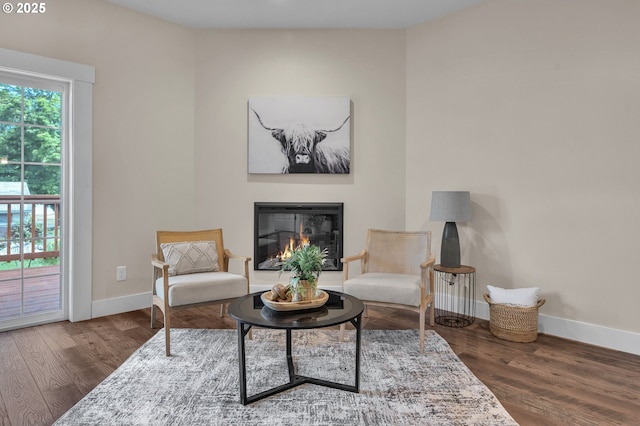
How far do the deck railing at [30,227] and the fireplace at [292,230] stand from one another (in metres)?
1.87

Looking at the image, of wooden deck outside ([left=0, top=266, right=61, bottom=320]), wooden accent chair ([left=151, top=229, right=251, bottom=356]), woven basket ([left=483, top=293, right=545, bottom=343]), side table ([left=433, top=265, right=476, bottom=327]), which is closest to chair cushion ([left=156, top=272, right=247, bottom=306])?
wooden accent chair ([left=151, top=229, right=251, bottom=356])

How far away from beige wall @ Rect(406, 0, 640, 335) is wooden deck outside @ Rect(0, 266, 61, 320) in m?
3.59

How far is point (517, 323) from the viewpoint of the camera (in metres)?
3.14

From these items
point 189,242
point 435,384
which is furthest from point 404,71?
point 435,384

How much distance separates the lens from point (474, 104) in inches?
150

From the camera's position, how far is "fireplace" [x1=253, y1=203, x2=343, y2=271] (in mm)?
4383

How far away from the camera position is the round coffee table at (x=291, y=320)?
2.13m

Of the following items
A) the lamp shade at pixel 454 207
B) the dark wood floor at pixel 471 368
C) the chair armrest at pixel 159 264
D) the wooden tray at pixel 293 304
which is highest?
the lamp shade at pixel 454 207

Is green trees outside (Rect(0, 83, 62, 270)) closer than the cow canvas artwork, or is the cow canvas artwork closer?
green trees outside (Rect(0, 83, 62, 270))

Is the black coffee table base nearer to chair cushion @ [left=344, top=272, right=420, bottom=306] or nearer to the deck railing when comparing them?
chair cushion @ [left=344, top=272, right=420, bottom=306]

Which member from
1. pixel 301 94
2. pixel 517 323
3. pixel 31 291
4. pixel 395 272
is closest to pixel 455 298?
pixel 395 272

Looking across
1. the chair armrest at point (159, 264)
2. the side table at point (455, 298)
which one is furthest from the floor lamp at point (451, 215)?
the chair armrest at point (159, 264)

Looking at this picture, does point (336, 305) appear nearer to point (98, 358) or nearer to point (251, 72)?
point (98, 358)

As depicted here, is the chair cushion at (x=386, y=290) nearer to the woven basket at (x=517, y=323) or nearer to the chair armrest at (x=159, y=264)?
the woven basket at (x=517, y=323)
